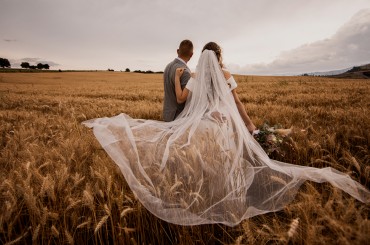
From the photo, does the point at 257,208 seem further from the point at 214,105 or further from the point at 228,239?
the point at 214,105

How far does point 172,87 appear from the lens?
4250mm

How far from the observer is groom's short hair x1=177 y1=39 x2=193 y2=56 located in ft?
13.1

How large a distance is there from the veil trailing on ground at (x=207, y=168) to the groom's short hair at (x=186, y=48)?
669 mm

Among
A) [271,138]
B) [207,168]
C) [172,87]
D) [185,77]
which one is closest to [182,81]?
[185,77]

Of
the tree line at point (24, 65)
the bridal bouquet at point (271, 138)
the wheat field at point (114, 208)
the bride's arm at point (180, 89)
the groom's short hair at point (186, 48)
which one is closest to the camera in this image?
the wheat field at point (114, 208)

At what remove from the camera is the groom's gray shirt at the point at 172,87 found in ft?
13.3

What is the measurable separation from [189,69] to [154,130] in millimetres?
1474

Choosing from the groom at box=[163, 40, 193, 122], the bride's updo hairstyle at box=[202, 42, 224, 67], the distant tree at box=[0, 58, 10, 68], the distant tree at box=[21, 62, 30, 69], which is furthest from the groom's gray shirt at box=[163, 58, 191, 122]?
the distant tree at box=[21, 62, 30, 69]

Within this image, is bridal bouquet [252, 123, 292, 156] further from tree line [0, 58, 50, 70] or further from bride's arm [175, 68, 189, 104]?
tree line [0, 58, 50, 70]

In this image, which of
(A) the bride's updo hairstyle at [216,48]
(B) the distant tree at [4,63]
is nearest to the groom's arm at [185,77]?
(A) the bride's updo hairstyle at [216,48]

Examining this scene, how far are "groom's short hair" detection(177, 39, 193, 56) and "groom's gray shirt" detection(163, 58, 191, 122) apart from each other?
16 centimetres

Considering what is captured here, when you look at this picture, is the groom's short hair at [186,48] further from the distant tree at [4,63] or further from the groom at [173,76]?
the distant tree at [4,63]

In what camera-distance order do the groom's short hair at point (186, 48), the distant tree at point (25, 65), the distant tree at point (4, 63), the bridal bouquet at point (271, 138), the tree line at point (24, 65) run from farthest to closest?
the distant tree at point (25, 65), the tree line at point (24, 65), the distant tree at point (4, 63), the groom's short hair at point (186, 48), the bridal bouquet at point (271, 138)

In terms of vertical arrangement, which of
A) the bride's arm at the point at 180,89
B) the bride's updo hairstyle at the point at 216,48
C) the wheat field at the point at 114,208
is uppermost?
the bride's updo hairstyle at the point at 216,48
